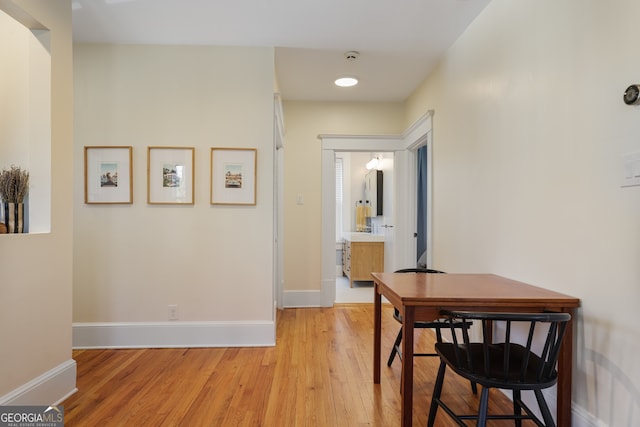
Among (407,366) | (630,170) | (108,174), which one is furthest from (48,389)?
(630,170)

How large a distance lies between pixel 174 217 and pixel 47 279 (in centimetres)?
110

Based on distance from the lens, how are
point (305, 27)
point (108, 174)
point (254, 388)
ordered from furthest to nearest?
point (108, 174), point (305, 27), point (254, 388)

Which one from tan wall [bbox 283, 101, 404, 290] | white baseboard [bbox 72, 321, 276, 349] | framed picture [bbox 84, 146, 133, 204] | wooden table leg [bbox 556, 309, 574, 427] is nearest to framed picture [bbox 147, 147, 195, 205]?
framed picture [bbox 84, 146, 133, 204]

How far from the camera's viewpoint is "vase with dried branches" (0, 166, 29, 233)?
1.86m

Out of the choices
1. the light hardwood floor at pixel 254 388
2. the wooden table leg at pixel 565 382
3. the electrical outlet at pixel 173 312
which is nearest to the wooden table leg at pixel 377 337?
the light hardwood floor at pixel 254 388

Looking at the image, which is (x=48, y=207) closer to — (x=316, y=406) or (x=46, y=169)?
(x=46, y=169)

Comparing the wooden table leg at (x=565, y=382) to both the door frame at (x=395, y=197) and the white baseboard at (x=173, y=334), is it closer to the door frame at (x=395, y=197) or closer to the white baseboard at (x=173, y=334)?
the white baseboard at (x=173, y=334)

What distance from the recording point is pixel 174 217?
296 centimetres

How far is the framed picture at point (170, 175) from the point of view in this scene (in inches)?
116

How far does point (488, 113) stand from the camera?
2361mm

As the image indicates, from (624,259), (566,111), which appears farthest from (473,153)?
(624,259)

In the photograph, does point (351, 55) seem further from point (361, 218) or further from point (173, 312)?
point (361, 218)

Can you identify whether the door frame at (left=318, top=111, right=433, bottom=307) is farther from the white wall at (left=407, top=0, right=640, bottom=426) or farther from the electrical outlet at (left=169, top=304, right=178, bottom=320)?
the electrical outlet at (left=169, top=304, right=178, bottom=320)

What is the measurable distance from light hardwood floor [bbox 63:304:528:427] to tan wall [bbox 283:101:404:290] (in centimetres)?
121
